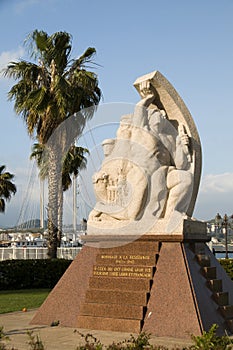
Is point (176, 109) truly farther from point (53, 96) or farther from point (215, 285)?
point (53, 96)

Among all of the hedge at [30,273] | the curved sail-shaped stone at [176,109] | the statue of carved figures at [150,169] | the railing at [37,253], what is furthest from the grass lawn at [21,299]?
the railing at [37,253]

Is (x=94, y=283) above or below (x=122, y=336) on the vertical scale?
above

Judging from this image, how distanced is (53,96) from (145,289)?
957 centimetres

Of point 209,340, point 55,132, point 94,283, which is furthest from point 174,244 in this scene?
point 55,132

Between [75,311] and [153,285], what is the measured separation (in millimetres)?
1281

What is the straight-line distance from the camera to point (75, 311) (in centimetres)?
714

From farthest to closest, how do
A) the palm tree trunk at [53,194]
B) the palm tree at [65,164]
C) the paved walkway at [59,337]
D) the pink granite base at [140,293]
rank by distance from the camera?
the palm tree at [65,164] → the palm tree trunk at [53,194] → the pink granite base at [140,293] → the paved walkway at [59,337]

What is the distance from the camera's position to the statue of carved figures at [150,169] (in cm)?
759

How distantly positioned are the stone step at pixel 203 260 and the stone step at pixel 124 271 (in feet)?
2.65

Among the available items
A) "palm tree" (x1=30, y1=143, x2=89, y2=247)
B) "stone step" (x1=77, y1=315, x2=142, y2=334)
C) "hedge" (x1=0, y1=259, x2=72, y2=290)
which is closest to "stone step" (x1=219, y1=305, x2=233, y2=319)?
"stone step" (x1=77, y1=315, x2=142, y2=334)

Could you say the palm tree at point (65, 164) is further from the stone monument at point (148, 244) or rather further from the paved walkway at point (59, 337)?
the paved walkway at point (59, 337)

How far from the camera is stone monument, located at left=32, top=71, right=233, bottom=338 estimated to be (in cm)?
660

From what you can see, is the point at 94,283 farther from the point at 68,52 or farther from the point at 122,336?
the point at 68,52

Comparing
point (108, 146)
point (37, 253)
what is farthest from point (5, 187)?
point (108, 146)
